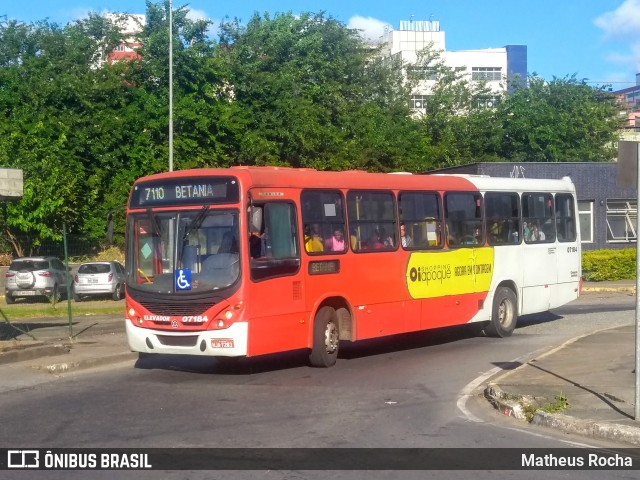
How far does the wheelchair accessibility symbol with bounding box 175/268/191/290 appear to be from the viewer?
13432 mm

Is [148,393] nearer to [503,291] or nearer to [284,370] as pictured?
[284,370]

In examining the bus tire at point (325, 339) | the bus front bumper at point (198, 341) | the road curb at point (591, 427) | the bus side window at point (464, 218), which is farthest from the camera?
the bus side window at point (464, 218)

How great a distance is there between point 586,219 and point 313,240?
27.5 metres

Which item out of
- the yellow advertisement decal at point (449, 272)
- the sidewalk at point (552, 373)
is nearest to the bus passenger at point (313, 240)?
the yellow advertisement decal at point (449, 272)

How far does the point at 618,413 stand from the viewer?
10.2m

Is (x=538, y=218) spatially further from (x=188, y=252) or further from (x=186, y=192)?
(x=188, y=252)

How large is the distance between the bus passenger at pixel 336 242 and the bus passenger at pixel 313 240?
21 cm

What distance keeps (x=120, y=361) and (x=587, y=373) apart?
7.99 metres

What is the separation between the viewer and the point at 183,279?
13484 millimetres

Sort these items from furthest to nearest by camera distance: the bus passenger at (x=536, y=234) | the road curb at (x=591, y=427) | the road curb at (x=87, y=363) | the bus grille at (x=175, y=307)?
1. the bus passenger at (x=536, y=234)
2. the road curb at (x=87, y=363)
3. the bus grille at (x=175, y=307)
4. the road curb at (x=591, y=427)

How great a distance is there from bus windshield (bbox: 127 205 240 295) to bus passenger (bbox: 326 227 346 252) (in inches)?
86.5

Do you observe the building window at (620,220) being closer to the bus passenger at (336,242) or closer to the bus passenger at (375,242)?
the bus passenger at (375,242)

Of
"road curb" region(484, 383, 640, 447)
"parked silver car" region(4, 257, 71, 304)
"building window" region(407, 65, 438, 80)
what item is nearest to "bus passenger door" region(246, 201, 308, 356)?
"road curb" region(484, 383, 640, 447)

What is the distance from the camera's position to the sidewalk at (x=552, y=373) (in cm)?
1002
